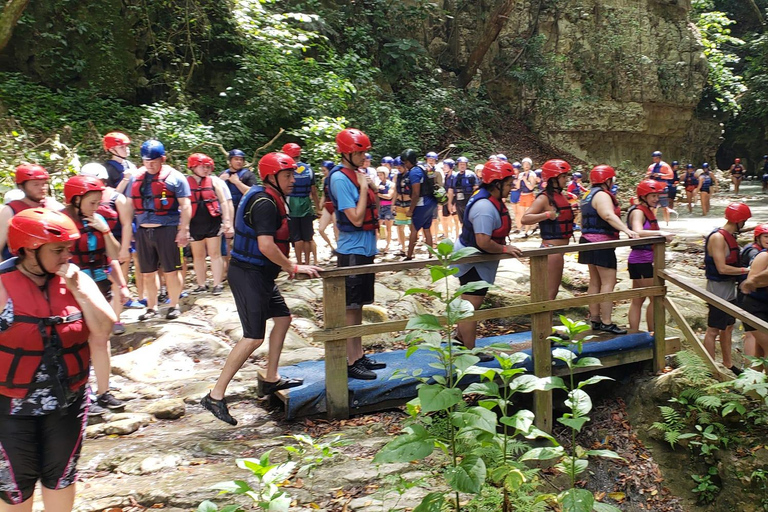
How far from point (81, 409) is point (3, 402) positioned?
37 centimetres

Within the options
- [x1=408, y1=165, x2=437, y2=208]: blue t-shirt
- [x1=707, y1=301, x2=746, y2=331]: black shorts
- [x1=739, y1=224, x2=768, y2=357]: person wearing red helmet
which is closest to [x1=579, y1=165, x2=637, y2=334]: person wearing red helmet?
[x1=707, y1=301, x2=746, y2=331]: black shorts

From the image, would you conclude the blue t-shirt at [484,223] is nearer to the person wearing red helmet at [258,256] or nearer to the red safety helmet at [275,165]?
the person wearing red helmet at [258,256]

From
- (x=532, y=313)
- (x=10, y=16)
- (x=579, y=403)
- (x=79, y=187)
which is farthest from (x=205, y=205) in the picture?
(x=10, y=16)

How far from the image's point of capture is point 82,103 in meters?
15.2

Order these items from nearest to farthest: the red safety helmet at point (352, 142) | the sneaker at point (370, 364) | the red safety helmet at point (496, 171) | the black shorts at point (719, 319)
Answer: the red safety helmet at point (352, 142) → the red safety helmet at point (496, 171) → the sneaker at point (370, 364) → the black shorts at point (719, 319)

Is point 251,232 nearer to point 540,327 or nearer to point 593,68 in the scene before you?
point 540,327

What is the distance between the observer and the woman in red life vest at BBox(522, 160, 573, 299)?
22.3 feet

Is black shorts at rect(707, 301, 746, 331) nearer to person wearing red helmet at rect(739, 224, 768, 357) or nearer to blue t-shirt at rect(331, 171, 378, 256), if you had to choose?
person wearing red helmet at rect(739, 224, 768, 357)

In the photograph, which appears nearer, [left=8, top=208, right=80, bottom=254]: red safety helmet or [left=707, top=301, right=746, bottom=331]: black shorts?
[left=8, top=208, right=80, bottom=254]: red safety helmet

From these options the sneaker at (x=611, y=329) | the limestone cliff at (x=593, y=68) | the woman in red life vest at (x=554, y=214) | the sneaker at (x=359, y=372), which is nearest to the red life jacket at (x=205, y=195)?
the sneaker at (x=359, y=372)

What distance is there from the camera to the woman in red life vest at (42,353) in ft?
9.50

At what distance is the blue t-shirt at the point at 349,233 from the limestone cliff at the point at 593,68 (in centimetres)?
2220

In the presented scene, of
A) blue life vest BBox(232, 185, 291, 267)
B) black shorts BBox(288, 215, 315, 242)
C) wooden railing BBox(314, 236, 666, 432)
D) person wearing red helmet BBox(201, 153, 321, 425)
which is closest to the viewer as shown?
person wearing red helmet BBox(201, 153, 321, 425)

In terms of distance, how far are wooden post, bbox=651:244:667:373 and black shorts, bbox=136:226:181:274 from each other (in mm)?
5663
